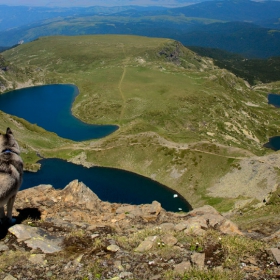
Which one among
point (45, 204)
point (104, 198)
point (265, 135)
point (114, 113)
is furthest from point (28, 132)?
point (265, 135)

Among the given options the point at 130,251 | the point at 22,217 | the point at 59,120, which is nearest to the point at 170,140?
the point at 59,120

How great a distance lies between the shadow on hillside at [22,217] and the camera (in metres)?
16.7

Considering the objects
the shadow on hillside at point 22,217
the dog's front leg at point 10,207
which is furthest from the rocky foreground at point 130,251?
the dog's front leg at point 10,207

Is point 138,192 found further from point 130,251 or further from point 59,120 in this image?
point 59,120

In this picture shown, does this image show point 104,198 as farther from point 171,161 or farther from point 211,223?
point 211,223

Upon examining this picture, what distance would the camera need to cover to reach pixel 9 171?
16.2 meters

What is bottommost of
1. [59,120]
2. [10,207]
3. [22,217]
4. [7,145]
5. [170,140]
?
[59,120]

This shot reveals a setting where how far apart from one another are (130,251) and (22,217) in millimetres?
8402

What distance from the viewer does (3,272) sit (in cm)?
1339

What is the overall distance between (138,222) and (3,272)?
10598mm

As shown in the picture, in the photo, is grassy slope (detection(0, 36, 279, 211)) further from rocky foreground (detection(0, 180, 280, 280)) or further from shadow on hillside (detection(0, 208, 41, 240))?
shadow on hillside (detection(0, 208, 41, 240))

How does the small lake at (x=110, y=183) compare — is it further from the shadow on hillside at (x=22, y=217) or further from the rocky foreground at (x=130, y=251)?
the rocky foreground at (x=130, y=251)

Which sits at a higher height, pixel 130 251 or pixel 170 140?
pixel 130 251

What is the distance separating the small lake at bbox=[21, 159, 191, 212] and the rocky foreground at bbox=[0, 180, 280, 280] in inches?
2700
